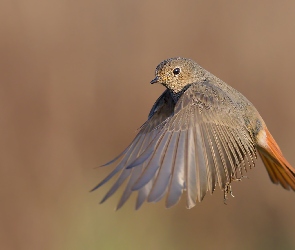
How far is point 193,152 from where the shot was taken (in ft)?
15.7

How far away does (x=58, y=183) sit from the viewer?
7578mm

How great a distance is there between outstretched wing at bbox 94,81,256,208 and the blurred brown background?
6.32 ft

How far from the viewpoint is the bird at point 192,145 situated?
450 centimetres

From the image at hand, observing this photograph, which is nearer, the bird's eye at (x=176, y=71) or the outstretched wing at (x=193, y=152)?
the outstretched wing at (x=193, y=152)

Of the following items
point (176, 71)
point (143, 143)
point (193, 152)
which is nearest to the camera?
point (193, 152)

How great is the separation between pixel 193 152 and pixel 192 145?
0.08 metres

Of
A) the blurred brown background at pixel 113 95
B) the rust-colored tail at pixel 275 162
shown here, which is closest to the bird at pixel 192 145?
the rust-colored tail at pixel 275 162

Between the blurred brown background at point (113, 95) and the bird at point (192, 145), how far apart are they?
1.62 m

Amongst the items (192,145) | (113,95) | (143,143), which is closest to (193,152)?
(192,145)

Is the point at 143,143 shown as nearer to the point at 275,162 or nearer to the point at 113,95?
the point at 275,162

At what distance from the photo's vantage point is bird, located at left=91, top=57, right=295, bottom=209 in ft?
14.8

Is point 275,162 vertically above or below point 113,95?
below

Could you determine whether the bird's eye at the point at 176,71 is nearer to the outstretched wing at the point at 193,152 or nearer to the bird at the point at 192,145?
the bird at the point at 192,145

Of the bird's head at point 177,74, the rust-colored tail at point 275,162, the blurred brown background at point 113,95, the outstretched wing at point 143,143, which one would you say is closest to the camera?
the outstretched wing at point 143,143
